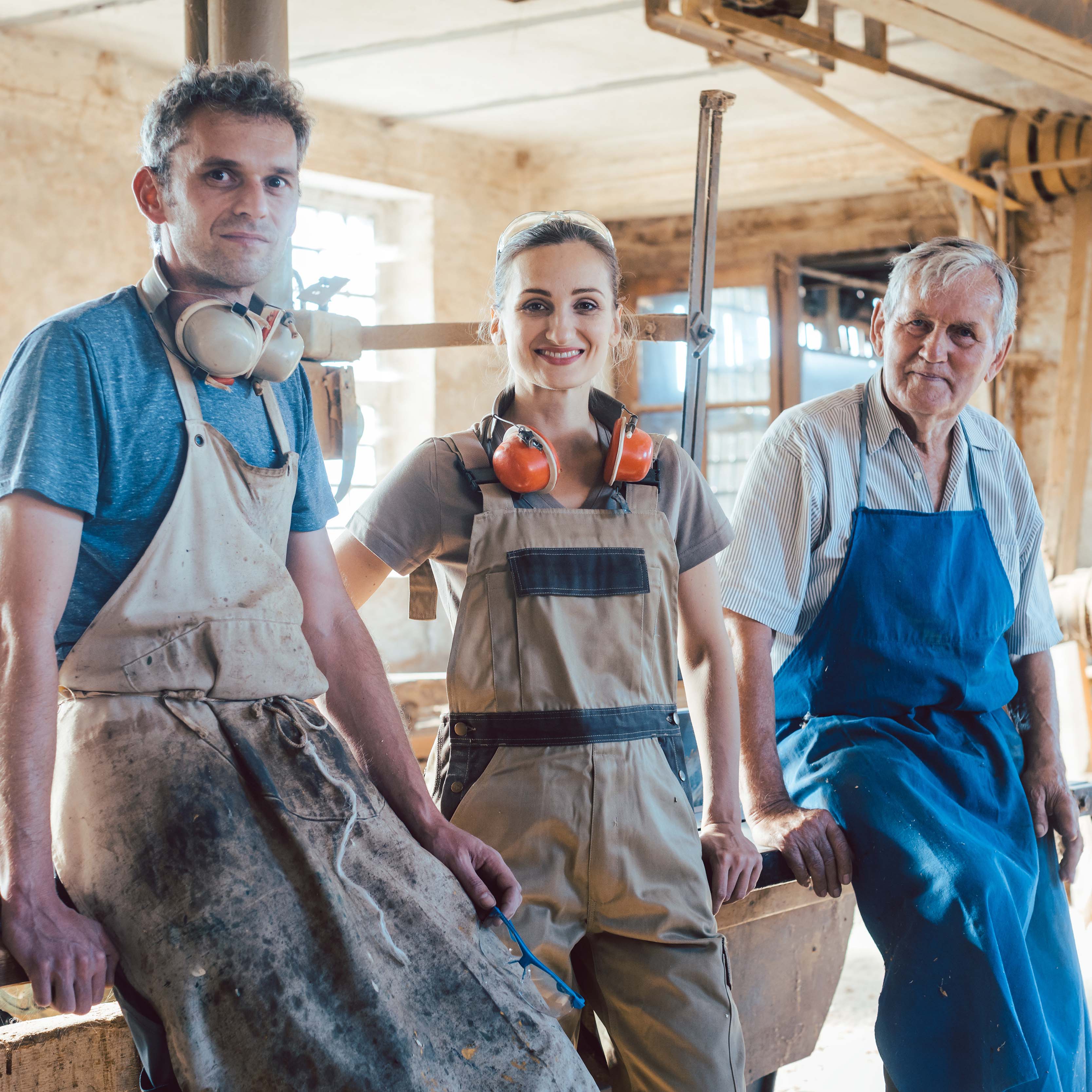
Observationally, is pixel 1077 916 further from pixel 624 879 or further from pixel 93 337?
pixel 93 337

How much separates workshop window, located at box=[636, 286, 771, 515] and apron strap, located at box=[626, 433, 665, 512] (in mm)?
5012

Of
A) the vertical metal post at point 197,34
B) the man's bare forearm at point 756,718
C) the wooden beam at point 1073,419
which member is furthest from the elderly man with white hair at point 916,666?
the wooden beam at point 1073,419

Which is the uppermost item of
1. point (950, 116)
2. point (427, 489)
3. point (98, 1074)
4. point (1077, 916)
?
point (950, 116)

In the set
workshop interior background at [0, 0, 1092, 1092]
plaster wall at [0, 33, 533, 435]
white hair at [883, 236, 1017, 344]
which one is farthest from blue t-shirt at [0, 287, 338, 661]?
plaster wall at [0, 33, 533, 435]

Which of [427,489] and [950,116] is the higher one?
[950,116]

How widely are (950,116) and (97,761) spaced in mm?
6065

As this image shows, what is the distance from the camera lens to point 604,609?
1.96m

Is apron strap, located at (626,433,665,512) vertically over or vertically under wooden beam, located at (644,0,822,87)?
under

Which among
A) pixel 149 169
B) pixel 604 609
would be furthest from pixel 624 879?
pixel 149 169

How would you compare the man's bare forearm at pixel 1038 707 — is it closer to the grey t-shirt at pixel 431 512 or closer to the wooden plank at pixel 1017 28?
the grey t-shirt at pixel 431 512

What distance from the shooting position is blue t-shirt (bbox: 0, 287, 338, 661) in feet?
4.66

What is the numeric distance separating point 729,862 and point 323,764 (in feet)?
2.61

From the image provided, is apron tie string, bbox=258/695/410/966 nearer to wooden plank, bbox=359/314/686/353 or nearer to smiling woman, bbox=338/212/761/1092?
smiling woman, bbox=338/212/761/1092

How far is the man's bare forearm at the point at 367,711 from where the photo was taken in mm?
1740
